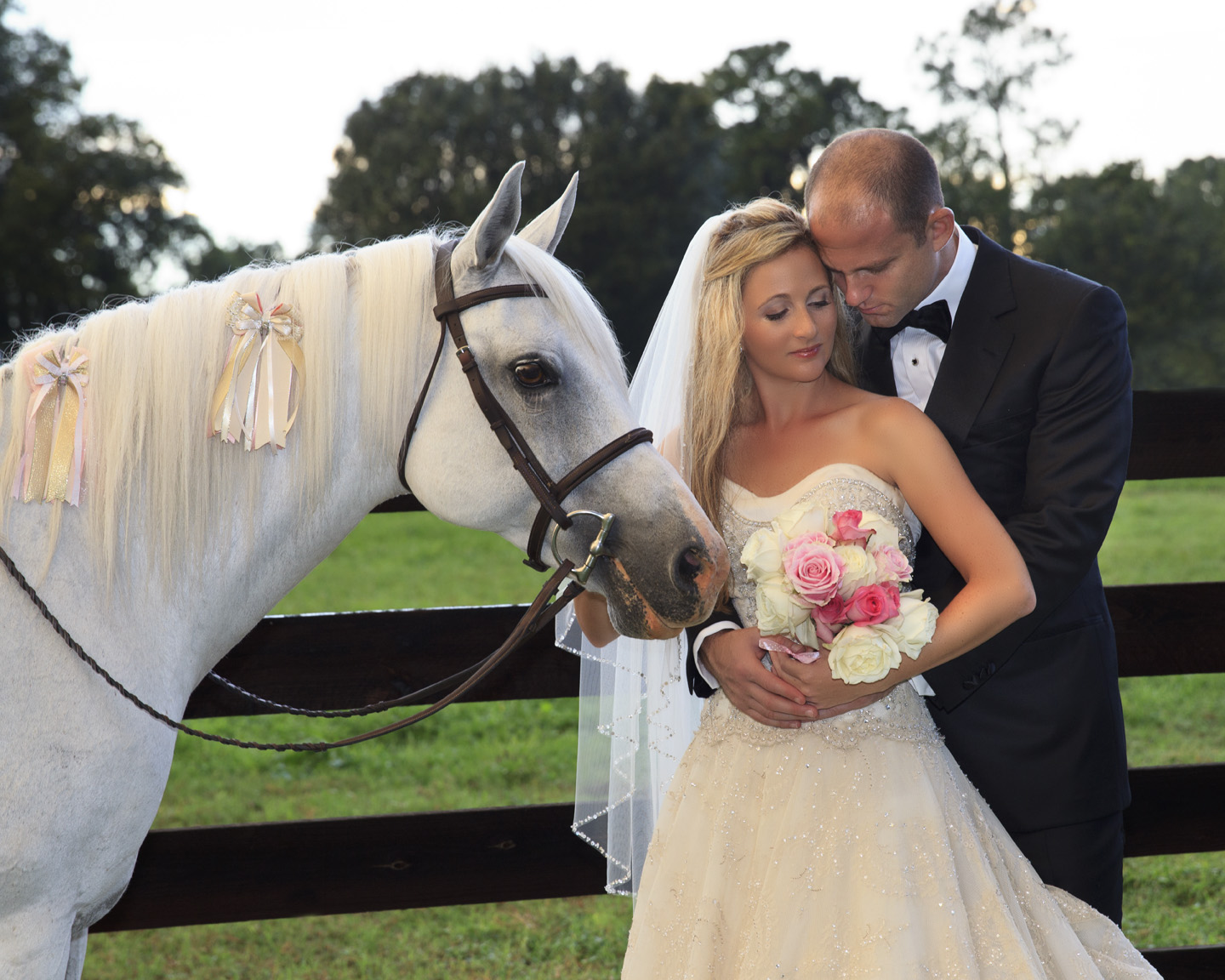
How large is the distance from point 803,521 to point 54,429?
1420 mm

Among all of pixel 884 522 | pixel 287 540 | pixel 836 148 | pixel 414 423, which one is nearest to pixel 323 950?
pixel 287 540

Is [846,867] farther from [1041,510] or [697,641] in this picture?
[1041,510]

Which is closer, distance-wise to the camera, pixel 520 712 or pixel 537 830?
pixel 537 830

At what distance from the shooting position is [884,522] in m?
1.90

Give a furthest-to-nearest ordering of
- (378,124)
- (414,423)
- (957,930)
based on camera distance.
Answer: (378,124) < (414,423) < (957,930)

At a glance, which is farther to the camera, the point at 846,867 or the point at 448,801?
the point at 448,801

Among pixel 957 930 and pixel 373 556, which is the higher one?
pixel 957 930

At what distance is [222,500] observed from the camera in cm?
184

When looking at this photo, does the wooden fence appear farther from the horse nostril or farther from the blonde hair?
the horse nostril

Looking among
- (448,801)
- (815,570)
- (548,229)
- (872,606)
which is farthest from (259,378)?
(448,801)

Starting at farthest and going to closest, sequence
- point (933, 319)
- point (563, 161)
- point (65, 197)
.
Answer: point (563, 161), point (65, 197), point (933, 319)

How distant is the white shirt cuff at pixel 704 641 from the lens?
83.4 inches

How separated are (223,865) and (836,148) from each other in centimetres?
271

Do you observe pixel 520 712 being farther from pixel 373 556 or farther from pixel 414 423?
pixel 373 556
